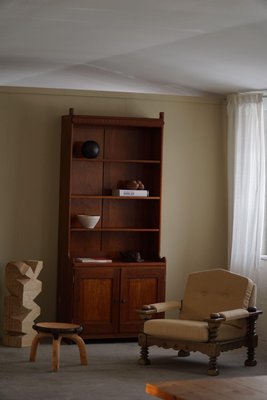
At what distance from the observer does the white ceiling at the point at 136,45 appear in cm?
584

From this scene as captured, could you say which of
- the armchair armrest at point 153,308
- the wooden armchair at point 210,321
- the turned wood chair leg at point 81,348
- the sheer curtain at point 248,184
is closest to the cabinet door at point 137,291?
the wooden armchair at point 210,321

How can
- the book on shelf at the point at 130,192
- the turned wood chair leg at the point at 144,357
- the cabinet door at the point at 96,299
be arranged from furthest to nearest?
the book on shelf at the point at 130,192
the cabinet door at the point at 96,299
the turned wood chair leg at the point at 144,357

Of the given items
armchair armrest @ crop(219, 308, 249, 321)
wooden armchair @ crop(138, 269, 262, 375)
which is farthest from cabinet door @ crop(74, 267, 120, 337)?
armchair armrest @ crop(219, 308, 249, 321)

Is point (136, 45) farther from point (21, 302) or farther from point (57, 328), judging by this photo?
point (21, 302)

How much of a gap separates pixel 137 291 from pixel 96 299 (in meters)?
0.43

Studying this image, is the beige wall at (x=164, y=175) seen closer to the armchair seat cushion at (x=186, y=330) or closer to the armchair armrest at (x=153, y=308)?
the armchair armrest at (x=153, y=308)

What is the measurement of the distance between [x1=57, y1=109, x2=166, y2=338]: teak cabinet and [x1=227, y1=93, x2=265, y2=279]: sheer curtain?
784mm

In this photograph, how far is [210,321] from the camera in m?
7.06

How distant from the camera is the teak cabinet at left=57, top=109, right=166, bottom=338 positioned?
833cm

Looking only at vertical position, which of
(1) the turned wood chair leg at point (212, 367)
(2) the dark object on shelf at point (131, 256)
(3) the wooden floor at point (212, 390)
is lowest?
(1) the turned wood chair leg at point (212, 367)

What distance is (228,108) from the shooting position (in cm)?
884

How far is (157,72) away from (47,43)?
154 cm

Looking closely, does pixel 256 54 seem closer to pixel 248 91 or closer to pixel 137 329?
pixel 248 91

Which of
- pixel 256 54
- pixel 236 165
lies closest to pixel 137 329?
pixel 236 165
